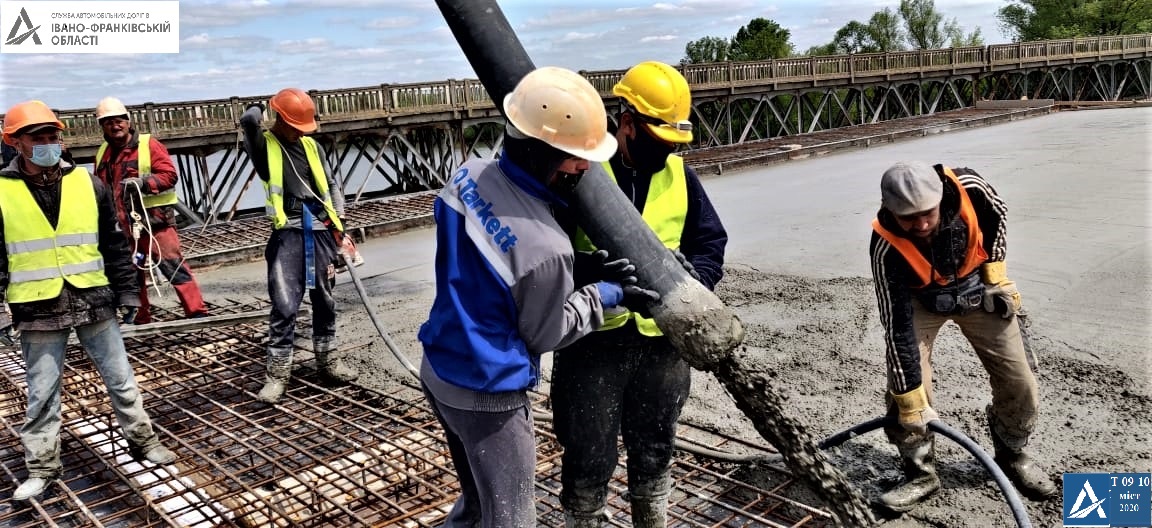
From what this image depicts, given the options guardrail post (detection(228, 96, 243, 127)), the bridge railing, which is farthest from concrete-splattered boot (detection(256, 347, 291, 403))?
guardrail post (detection(228, 96, 243, 127))

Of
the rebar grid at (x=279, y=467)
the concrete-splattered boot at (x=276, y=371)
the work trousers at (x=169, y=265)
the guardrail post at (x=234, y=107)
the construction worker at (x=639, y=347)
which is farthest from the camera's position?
the guardrail post at (x=234, y=107)

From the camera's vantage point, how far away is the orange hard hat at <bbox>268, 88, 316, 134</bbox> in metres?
4.31

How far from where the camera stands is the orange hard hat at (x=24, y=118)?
10.6ft

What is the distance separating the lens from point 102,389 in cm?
509

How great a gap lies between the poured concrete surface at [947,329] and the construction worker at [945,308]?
187 millimetres

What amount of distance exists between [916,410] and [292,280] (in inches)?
128

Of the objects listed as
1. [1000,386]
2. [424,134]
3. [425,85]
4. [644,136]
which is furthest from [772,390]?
[424,134]

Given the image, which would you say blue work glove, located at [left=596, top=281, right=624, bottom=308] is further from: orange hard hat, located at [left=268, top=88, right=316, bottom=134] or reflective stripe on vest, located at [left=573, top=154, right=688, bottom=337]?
orange hard hat, located at [left=268, top=88, right=316, bottom=134]

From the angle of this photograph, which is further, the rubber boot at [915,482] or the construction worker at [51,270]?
the construction worker at [51,270]

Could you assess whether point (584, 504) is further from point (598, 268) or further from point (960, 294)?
point (960, 294)

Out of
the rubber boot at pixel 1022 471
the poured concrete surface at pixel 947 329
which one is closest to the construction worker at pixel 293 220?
the poured concrete surface at pixel 947 329

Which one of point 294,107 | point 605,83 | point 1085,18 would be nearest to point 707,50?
point 1085,18

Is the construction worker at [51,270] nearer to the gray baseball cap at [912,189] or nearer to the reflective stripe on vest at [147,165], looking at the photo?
the reflective stripe on vest at [147,165]

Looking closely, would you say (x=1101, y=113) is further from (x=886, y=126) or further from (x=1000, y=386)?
(x=1000, y=386)
